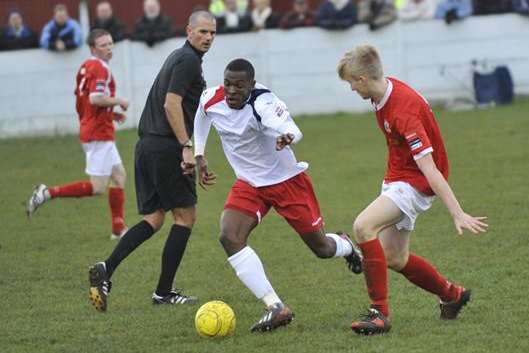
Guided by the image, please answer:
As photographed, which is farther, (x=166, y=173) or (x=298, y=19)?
(x=298, y=19)

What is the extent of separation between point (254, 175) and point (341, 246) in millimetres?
874

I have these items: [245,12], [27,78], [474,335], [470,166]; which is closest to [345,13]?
[245,12]

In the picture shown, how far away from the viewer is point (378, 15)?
72.1ft

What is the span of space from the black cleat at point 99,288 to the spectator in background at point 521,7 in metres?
15.3

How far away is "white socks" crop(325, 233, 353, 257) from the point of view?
26.3ft

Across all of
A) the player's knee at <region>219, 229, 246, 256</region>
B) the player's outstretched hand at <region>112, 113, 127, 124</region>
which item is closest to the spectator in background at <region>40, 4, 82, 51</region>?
the player's outstretched hand at <region>112, 113, 127, 124</region>

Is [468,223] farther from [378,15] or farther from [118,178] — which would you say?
[378,15]

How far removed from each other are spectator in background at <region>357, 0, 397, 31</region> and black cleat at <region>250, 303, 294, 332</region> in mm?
15029

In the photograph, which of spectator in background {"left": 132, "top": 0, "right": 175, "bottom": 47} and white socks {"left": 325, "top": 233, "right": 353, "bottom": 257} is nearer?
white socks {"left": 325, "top": 233, "right": 353, "bottom": 257}

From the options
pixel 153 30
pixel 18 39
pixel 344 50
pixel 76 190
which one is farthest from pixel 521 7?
pixel 76 190

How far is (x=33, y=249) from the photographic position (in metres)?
10.9

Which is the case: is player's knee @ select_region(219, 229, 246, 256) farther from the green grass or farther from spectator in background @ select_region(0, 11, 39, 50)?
spectator in background @ select_region(0, 11, 39, 50)

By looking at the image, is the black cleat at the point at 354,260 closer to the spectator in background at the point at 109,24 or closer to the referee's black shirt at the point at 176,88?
the referee's black shirt at the point at 176,88

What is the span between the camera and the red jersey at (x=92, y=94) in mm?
11367
